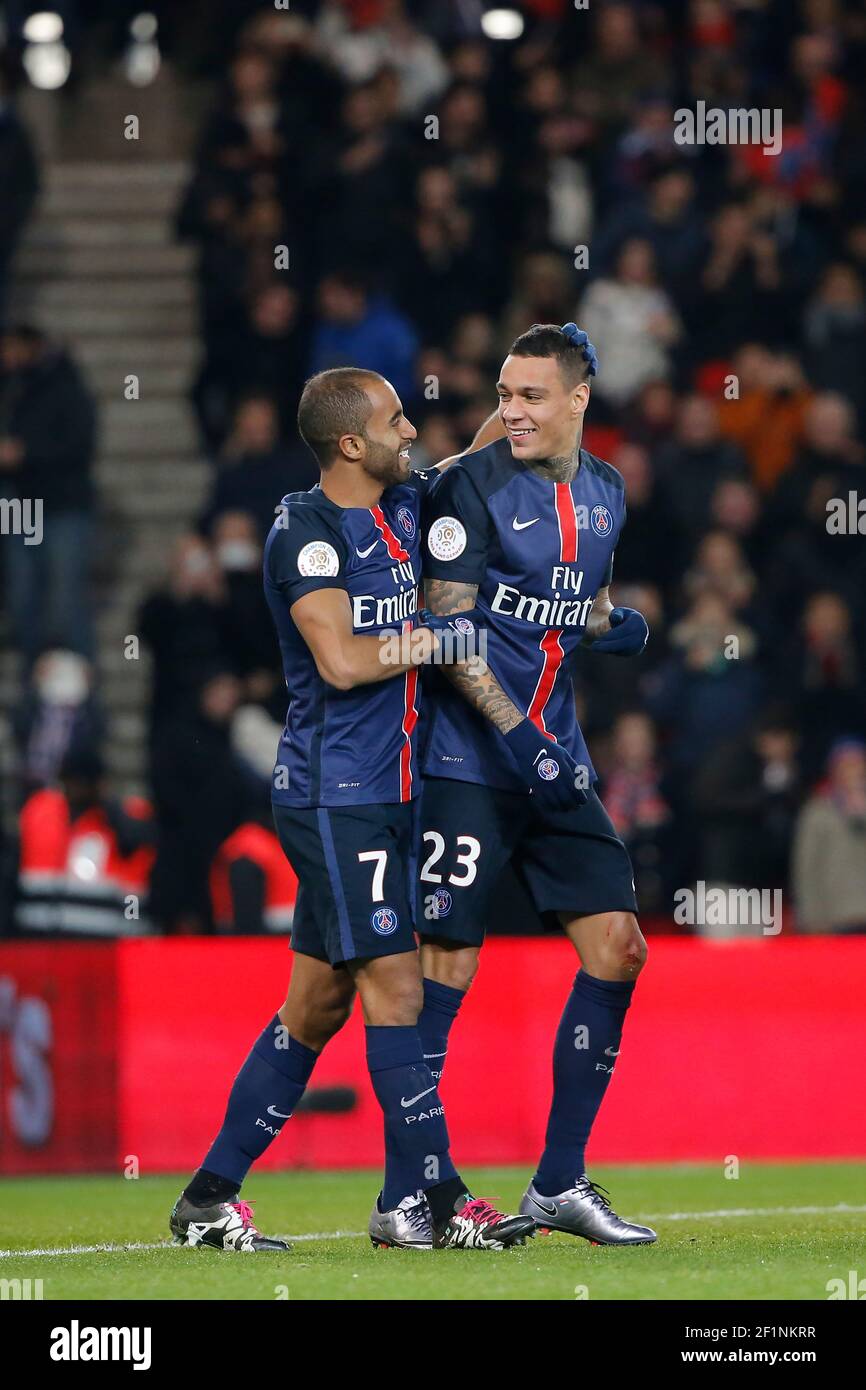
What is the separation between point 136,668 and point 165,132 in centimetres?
457

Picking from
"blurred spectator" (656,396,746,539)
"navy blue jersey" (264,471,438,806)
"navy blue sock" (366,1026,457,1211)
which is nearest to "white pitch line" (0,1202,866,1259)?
"navy blue sock" (366,1026,457,1211)

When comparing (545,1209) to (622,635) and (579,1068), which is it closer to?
(579,1068)

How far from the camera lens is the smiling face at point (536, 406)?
7121 millimetres

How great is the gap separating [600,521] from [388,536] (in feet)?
2.43

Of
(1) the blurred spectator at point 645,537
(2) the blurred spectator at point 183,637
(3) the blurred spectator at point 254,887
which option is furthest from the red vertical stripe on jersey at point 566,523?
(1) the blurred spectator at point 645,537

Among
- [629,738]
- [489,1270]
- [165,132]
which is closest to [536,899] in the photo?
[489,1270]

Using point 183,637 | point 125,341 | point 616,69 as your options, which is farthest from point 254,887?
point 616,69

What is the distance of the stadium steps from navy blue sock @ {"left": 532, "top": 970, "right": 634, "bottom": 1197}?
28.5ft

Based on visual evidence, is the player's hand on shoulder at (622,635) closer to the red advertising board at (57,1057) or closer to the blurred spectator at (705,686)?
the red advertising board at (57,1057)

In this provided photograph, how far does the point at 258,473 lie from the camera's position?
14.6m

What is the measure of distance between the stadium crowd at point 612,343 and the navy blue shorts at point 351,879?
5.49 m

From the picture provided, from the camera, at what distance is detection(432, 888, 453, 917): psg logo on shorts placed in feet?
23.1

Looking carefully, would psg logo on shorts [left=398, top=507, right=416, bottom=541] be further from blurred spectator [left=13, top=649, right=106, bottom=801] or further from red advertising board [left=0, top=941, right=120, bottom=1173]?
blurred spectator [left=13, top=649, right=106, bottom=801]

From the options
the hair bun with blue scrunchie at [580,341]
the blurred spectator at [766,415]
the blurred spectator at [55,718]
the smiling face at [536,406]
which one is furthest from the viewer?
the blurred spectator at [766,415]
